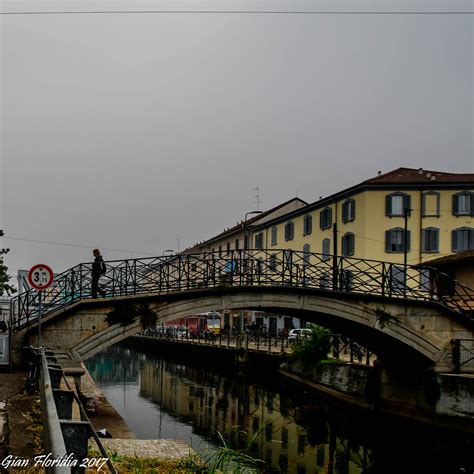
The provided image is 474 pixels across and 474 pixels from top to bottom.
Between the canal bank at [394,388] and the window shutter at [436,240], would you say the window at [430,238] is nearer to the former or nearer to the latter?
the window shutter at [436,240]

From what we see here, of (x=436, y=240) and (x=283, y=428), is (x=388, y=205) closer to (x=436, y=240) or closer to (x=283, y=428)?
(x=436, y=240)

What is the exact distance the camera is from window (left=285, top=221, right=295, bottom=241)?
193 feet

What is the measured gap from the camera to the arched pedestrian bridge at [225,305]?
59.5ft

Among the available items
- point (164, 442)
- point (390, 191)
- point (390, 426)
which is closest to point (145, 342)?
point (390, 191)

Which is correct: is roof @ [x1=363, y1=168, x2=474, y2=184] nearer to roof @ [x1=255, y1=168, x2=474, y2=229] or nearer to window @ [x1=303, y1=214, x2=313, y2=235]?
roof @ [x1=255, y1=168, x2=474, y2=229]

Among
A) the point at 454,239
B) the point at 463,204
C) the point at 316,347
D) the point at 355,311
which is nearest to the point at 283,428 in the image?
the point at 355,311

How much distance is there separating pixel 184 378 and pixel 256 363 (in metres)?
4.77

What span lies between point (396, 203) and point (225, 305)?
2980 cm

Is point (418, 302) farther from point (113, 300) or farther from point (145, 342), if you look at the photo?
point (145, 342)

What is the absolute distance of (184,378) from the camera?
41000 millimetres

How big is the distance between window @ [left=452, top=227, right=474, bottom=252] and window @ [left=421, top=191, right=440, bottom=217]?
6.63 ft

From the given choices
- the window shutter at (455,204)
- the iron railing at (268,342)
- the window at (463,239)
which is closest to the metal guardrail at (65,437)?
the iron railing at (268,342)

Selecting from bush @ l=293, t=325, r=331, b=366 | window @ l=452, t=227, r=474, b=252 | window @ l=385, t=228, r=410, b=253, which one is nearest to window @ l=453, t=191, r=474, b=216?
window @ l=452, t=227, r=474, b=252

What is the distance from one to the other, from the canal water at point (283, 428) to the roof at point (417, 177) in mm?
18253
